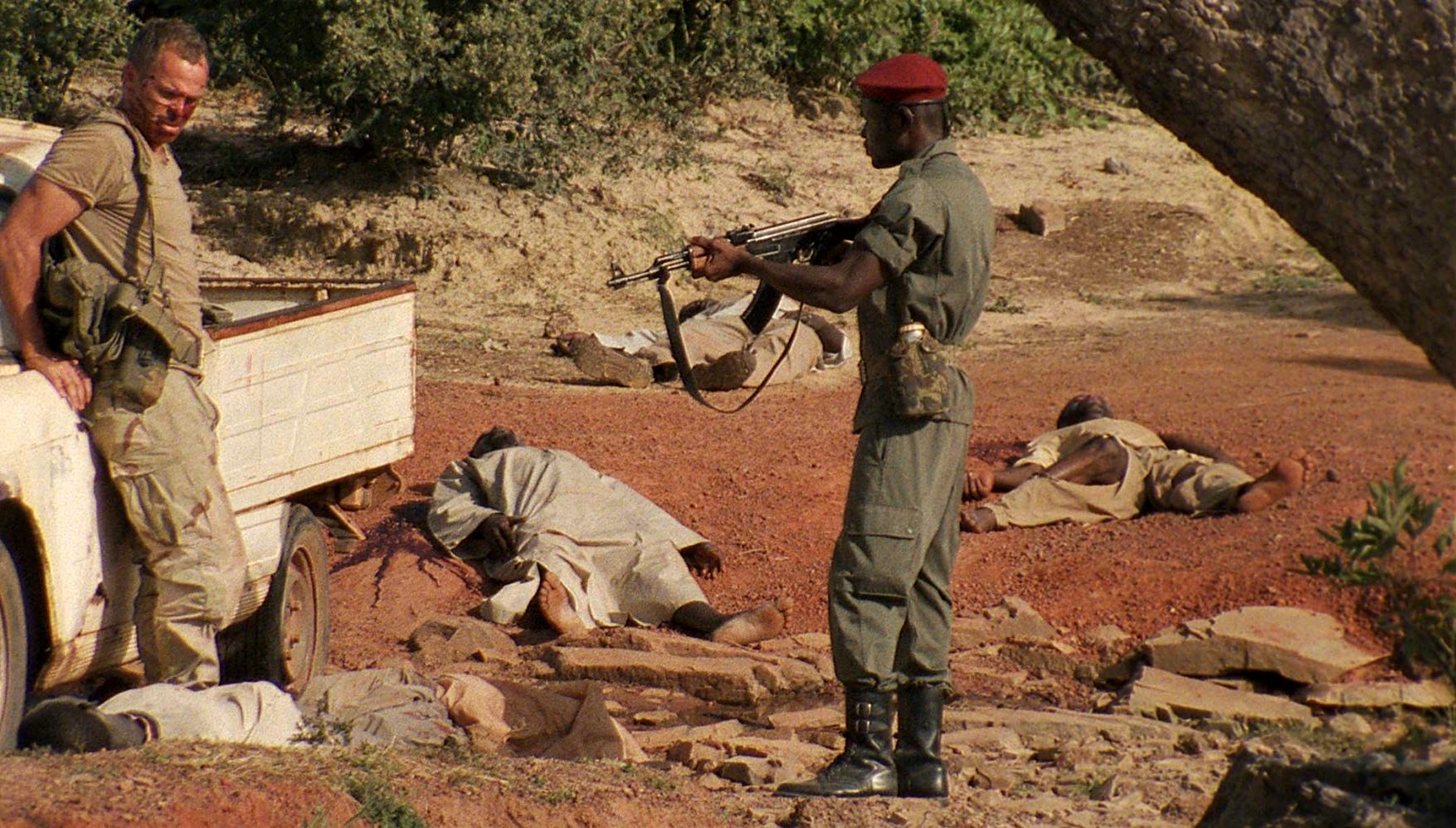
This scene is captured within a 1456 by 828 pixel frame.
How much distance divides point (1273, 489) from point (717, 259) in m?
3.80

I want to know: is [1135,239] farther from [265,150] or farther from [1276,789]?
[1276,789]

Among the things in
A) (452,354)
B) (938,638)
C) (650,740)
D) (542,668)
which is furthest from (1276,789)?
(452,354)

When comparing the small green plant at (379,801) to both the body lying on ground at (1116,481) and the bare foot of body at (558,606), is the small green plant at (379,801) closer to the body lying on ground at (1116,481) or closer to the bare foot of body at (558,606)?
the bare foot of body at (558,606)

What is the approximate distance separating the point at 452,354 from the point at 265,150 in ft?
13.3

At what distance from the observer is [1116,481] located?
24.7 feet

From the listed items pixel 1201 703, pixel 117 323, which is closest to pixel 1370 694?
pixel 1201 703

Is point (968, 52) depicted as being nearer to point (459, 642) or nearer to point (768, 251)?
point (459, 642)

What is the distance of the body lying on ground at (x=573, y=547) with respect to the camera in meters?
6.37

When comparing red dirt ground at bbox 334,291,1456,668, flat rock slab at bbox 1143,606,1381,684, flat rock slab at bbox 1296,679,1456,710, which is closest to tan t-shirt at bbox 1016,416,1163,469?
red dirt ground at bbox 334,291,1456,668

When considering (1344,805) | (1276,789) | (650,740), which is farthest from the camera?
(650,740)

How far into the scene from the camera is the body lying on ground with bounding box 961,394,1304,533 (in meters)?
7.21

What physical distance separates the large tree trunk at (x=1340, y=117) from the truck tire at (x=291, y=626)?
10.7ft

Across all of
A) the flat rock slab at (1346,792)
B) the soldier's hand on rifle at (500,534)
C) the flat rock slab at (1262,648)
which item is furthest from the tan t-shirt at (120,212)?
the flat rock slab at (1262,648)

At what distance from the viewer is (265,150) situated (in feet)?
44.2
